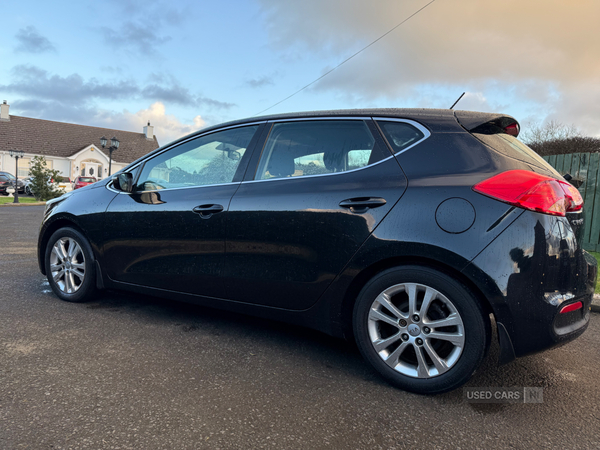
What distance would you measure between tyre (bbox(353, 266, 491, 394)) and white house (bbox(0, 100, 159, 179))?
145 feet

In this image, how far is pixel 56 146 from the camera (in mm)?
44375

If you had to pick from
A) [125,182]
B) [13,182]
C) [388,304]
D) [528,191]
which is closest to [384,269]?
[388,304]

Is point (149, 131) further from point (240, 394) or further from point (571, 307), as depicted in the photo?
point (571, 307)

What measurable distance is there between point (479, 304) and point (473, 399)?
1.78 feet

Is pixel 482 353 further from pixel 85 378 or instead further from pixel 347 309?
pixel 85 378

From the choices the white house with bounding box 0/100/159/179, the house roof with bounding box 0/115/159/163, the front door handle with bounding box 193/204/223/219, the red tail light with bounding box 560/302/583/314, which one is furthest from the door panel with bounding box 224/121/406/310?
the house roof with bounding box 0/115/159/163

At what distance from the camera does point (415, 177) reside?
247cm

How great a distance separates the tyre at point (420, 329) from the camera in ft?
7.52

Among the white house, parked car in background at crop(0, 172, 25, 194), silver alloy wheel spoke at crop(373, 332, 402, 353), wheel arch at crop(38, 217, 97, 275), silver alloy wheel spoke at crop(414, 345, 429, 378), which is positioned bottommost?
Result: silver alloy wheel spoke at crop(414, 345, 429, 378)

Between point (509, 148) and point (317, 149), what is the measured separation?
1143mm

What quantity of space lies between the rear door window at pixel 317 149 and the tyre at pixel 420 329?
2.40ft

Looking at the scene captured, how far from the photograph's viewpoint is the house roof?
4234cm

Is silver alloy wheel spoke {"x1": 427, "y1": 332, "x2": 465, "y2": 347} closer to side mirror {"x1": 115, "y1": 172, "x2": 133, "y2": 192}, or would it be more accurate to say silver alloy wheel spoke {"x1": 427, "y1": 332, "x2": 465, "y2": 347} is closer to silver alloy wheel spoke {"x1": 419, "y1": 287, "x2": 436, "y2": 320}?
silver alloy wheel spoke {"x1": 419, "y1": 287, "x2": 436, "y2": 320}

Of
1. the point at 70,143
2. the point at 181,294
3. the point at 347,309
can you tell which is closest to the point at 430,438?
the point at 347,309
